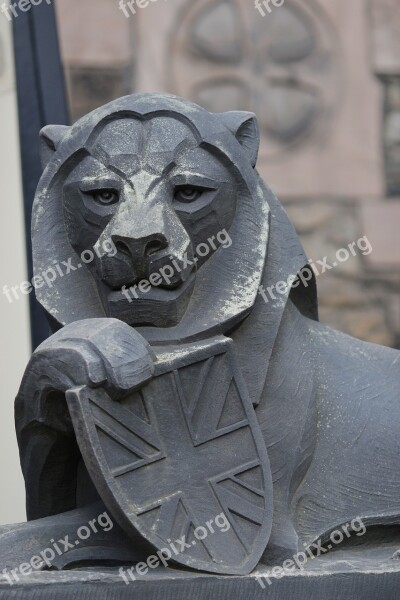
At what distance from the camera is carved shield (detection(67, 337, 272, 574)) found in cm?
283

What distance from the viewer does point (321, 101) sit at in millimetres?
6566

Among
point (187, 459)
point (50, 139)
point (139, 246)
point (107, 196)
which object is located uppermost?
point (50, 139)

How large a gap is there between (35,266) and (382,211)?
3.55 meters

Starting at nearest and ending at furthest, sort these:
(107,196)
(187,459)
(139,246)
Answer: (187,459)
(139,246)
(107,196)

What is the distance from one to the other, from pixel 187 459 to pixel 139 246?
44 cm

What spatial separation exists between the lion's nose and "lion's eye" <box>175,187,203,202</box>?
14 cm

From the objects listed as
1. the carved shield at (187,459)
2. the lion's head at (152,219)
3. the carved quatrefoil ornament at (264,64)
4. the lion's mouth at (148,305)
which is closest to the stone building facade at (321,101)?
the carved quatrefoil ornament at (264,64)

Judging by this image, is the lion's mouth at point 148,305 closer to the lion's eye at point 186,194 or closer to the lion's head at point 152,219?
the lion's head at point 152,219

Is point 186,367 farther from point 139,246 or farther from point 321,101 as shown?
point 321,101

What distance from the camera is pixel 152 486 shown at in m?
2.88

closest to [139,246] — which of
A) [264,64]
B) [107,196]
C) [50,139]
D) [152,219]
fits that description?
[152,219]

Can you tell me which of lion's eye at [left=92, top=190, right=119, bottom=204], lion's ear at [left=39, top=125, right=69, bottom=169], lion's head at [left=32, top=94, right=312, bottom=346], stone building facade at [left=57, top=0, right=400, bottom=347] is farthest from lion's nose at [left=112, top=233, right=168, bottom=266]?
stone building facade at [left=57, top=0, right=400, bottom=347]

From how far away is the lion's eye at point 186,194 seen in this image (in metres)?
3.16

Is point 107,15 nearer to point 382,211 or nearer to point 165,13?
point 165,13
